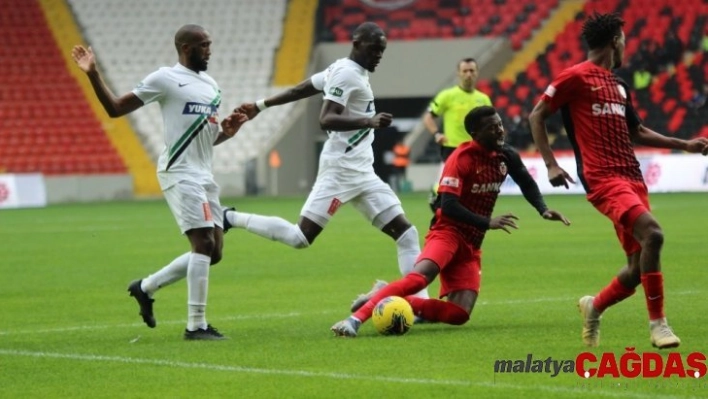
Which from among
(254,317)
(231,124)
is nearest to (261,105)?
(231,124)

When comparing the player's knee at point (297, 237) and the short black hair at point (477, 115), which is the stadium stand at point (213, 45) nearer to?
the player's knee at point (297, 237)

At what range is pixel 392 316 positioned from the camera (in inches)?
389

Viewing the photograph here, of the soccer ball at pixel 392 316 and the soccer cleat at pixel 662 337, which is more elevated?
the soccer cleat at pixel 662 337

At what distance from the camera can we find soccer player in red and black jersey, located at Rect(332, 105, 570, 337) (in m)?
10.1

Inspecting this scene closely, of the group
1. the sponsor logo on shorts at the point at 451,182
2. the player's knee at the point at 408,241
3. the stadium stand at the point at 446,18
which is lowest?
the stadium stand at the point at 446,18

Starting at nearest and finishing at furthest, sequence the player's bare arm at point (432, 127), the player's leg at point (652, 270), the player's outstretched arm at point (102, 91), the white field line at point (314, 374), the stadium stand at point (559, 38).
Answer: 1. the white field line at point (314, 374)
2. the player's leg at point (652, 270)
3. the player's outstretched arm at point (102, 91)
4. the player's bare arm at point (432, 127)
5. the stadium stand at point (559, 38)

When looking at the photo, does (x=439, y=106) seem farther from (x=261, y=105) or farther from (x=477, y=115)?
(x=477, y=115)

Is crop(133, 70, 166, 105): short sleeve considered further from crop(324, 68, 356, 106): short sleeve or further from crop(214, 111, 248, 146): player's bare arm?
crop(324, 68, 356, 106): short sleeve

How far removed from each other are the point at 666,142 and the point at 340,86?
8.75 feet

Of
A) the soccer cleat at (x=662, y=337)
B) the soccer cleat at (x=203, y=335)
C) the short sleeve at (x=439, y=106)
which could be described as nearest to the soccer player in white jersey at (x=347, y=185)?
the soccer cleat at (x=203, y=335)

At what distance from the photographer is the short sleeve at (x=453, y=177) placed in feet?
33.3

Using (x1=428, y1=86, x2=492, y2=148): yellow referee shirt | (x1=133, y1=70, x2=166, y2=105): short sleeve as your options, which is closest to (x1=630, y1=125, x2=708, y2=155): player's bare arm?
(x1=133, y1=70, x2=166, y2=105): short sleeve

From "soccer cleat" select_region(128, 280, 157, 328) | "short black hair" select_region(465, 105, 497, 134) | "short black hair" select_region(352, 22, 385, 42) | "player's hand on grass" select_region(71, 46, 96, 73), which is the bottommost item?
"soccer cleat" select_region(128, 280, 157, 328)

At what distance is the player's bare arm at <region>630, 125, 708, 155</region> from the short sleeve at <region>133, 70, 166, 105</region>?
3273mm
